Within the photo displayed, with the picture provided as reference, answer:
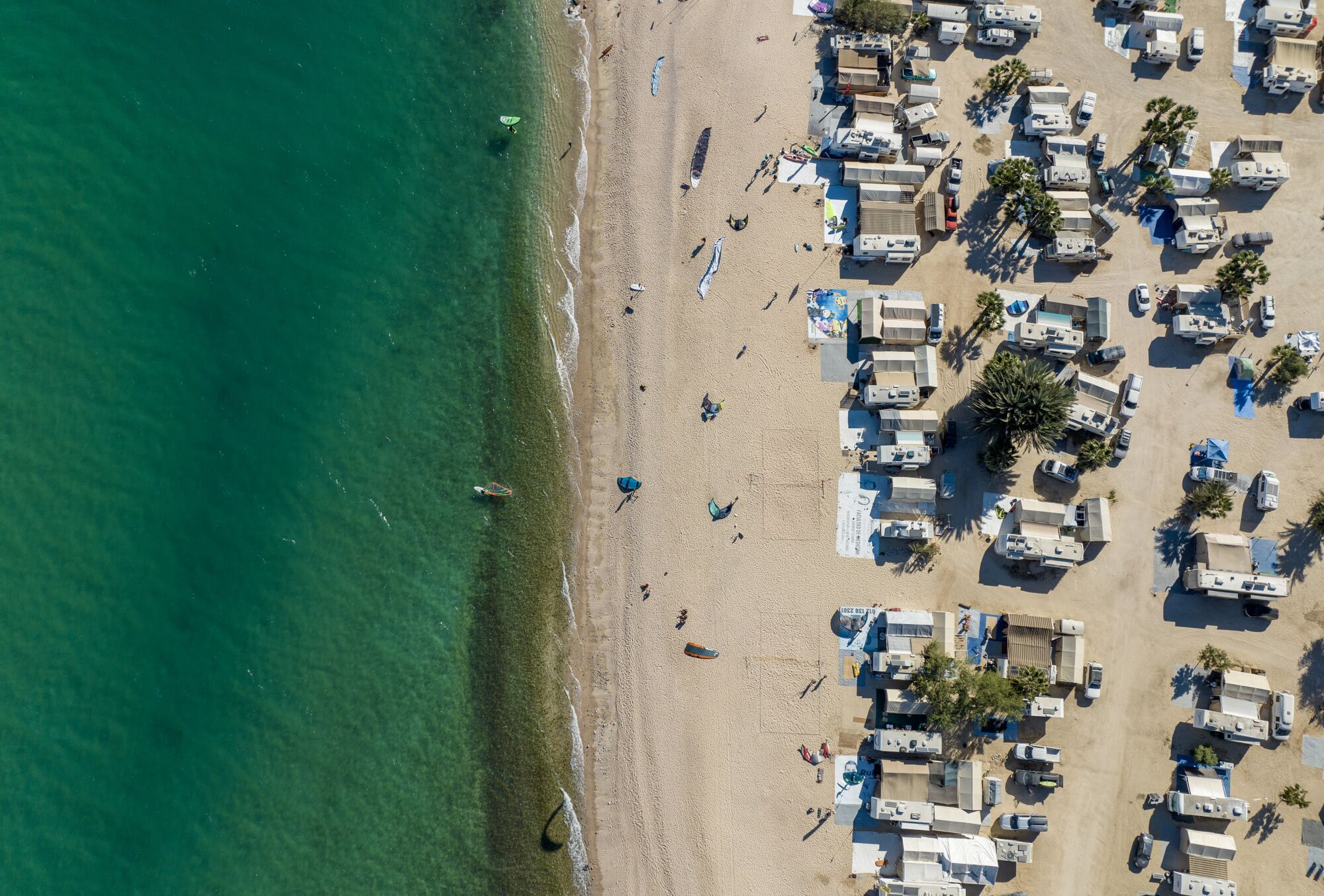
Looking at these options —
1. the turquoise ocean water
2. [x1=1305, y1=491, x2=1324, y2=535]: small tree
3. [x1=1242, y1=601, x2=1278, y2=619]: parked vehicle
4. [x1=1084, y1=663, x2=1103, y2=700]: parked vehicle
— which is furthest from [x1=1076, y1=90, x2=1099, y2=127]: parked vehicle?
[x1=1084, y1=663, x2=1103, y2=700]: parked vehicle

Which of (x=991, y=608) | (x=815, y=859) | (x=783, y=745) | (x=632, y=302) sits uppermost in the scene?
(x=632, y=302)

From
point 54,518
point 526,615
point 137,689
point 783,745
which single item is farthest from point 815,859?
point 54,518

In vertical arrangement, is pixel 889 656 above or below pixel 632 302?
below

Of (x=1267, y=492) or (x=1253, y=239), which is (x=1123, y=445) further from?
(x=1253, y=239)

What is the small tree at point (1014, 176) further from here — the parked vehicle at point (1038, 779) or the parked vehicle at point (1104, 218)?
the parked vehicle at point (1038, 779)

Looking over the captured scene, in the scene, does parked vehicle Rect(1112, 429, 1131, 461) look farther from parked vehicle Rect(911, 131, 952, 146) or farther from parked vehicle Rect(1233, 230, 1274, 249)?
parked vehicle Rect(911, 131, 952, 146)

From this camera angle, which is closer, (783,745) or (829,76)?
(783,745)

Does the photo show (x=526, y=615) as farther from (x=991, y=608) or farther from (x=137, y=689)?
(x=991, y=608)
